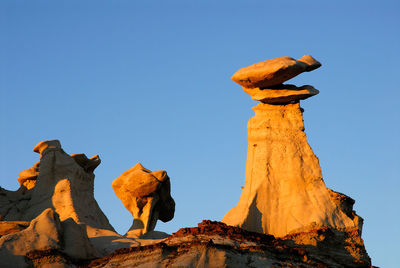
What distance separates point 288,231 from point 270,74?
18.7ft

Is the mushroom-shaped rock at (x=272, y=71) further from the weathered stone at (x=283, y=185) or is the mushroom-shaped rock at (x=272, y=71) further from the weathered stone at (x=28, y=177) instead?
the weathered stone at (x=28, y=177)

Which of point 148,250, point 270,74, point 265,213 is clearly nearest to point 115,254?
point 148,250

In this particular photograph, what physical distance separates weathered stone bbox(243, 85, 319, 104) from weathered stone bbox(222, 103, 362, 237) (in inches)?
17.8

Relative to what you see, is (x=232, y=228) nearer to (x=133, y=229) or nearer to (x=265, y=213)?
(x=265, y=213)

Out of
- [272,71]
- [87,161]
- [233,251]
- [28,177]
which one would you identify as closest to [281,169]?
[272,71]

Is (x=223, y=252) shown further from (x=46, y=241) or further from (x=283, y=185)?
(x=283, y=185)

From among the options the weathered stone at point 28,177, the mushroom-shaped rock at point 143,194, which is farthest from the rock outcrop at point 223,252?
the weathered stone at point 28,177

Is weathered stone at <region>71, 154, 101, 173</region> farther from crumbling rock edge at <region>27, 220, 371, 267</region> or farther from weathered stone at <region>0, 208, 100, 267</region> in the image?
crumbling rock edge at <region>27, 220, 371, 267</region>

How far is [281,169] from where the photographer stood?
35.8 meters

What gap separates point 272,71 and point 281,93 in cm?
151

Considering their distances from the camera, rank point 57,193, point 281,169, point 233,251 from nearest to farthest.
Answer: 1. point 233,251
2. point 281,169
3. point 57,193

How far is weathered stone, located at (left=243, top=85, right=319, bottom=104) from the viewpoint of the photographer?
119 feet

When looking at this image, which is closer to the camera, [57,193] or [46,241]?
[46,241]

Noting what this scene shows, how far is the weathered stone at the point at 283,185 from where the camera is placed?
34.5m
